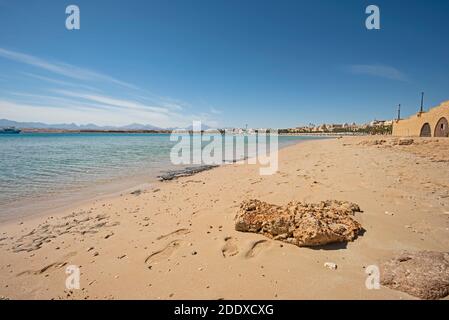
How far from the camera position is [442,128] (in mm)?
30422

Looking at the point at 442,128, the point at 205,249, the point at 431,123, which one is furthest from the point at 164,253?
the point at 431,123

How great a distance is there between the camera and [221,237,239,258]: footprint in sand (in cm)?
366

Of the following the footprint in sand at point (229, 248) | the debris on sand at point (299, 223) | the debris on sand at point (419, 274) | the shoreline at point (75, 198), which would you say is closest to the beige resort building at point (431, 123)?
the debris on sand at point (299, 223)

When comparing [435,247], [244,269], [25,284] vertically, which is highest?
[435,247]

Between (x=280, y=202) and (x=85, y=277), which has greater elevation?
(x=280, y=202)

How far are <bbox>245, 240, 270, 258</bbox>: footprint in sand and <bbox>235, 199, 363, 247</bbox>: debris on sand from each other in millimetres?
190

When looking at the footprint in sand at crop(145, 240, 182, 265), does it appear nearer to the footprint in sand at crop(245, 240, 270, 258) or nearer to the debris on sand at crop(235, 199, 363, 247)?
the debris on sand at crop(235, 199, 363, 247)

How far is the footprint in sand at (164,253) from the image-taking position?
145 inches

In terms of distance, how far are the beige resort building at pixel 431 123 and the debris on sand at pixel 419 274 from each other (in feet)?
123

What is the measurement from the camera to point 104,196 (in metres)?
8.64

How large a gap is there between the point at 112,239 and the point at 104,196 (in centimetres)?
458

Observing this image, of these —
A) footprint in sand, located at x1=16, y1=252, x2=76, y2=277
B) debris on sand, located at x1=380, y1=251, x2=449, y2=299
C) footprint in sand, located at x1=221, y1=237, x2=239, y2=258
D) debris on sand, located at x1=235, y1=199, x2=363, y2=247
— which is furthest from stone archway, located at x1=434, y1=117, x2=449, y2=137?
footprint in sand, located at x1=16, y1=252, x2=76, y2=277
